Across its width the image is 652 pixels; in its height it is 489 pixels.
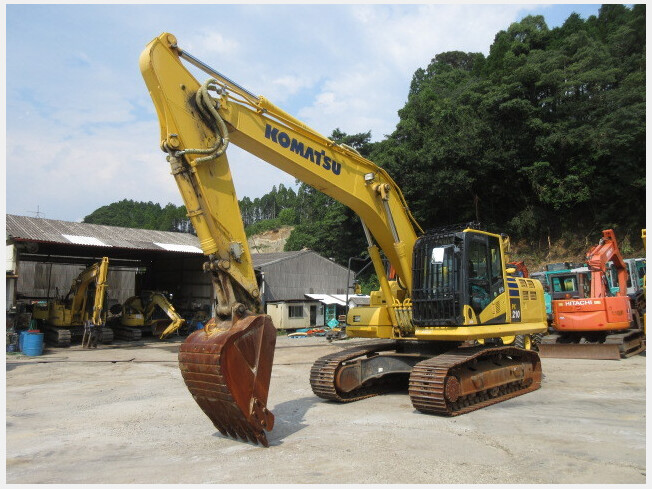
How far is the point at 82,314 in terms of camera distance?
21438mm

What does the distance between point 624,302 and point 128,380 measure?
41.9 ft

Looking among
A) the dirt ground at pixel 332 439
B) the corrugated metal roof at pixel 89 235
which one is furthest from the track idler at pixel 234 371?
the corrugated metal roof at pixel 89 235

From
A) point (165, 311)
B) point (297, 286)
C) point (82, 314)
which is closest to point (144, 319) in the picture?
point (165, 311)

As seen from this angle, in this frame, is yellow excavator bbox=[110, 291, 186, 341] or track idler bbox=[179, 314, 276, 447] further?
yellow excavator bbox=[110, 291, 186, 341]

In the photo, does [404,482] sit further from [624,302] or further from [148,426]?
[624,302]

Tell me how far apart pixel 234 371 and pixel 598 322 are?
11920 millimetres

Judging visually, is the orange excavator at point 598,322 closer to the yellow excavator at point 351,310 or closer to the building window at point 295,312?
the yellow excavator at point 351,310

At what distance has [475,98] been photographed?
3603cm

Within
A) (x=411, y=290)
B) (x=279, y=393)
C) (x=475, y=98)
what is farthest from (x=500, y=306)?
(x=475, y=98)

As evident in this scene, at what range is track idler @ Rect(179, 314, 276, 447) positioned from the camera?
5500 millimetres

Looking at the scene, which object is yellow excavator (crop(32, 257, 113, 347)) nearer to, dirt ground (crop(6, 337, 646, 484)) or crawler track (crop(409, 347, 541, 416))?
dirt ground (crop(6, 337, 646, 484))

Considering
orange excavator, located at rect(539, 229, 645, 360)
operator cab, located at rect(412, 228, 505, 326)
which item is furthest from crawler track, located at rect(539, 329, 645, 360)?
operator cab, located at rect(412, 228, 505, 326)

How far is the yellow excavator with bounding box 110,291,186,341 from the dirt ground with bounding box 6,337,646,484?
1214 cm

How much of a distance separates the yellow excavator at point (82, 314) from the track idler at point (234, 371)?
1540 centimetres
